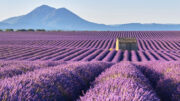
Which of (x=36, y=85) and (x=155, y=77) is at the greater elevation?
(x=36, y=85)

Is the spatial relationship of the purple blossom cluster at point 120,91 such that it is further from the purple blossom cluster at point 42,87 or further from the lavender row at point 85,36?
the lavender row at point 85,36

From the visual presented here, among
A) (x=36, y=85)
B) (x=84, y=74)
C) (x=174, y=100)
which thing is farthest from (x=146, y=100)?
(x=84, y=74)

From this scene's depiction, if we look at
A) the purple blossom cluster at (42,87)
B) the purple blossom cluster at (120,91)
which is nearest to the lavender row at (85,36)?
A: the purple blossom cluster at (42,87)

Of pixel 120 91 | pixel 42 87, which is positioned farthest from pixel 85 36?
pixel 120 91

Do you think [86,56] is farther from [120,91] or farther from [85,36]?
[85,36]

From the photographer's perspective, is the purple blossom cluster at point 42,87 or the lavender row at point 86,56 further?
the lavender row at point 86,56

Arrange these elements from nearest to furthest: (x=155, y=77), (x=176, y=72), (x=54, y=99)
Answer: (x=54, y=99) → (x=176, y=72) → (x=155, y=77)

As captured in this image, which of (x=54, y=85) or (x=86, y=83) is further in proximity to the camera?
Answer: (x=86, y=83)

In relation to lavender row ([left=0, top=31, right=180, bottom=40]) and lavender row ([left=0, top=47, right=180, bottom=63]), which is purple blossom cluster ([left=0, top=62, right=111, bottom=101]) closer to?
lavender row ([left=0, top=47, right=180, bottom=63])

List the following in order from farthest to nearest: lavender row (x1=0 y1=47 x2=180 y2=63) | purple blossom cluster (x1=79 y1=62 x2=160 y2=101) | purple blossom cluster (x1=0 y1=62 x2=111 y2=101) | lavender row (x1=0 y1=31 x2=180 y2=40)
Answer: lavender row (x1=0 y1=31 x2=180 y2=40), lavender row (x1=0 y1=47 x2=180 y2=63), purple blossom cluster (x1=0 y1=62 x2=111 y2=101), purple blossom cluster (x1=79 y1=62 x2=160 y2=101)

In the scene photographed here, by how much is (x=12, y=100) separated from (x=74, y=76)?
2.21 meters

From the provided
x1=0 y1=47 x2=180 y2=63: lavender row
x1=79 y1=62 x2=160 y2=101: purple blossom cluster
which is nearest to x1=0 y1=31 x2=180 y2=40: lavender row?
x1=0 y1=47 x2=180 y2=63: lavender row

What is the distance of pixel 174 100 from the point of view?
420 cm

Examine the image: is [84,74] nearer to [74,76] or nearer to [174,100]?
[74,76]
